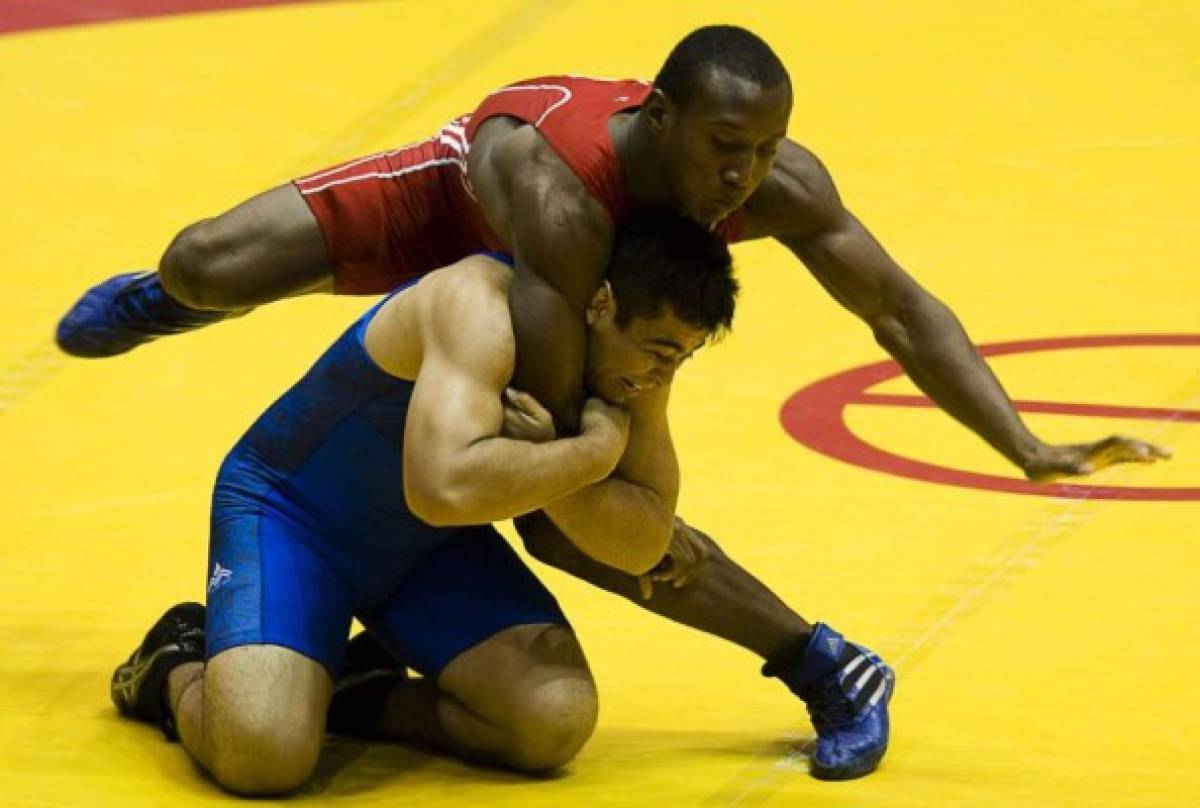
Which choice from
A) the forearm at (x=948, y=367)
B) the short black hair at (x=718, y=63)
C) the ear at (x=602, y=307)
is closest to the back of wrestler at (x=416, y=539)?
the ear at (x=602, y=307)

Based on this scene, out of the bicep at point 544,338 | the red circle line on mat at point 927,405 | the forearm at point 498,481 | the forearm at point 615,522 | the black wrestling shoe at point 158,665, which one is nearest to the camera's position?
the forearm at point 498,481

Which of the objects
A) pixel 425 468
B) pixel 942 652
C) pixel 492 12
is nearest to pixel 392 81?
pixel 492 12

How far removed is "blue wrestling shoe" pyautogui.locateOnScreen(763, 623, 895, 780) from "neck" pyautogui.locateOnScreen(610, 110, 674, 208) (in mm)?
847

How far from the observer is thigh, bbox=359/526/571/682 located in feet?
17.2

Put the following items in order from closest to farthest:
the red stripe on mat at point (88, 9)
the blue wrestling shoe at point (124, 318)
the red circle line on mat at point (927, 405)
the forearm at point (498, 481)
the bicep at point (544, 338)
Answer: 1. the forearm at point (498, 481)
2. the bicep at point (544, 338)
3. the blue wrestling shoe at point (124, 318)
4. the red circle line on mat at point (927, 405)
5. the red stripe on mat at point (88, 9)

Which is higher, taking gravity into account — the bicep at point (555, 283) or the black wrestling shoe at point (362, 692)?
the bicep at point (555, 283)

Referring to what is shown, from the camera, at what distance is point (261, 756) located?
5.02 metres

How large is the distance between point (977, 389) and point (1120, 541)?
92cm

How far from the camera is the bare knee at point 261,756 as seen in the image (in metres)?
5.02

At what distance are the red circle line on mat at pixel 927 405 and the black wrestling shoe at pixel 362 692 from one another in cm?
170

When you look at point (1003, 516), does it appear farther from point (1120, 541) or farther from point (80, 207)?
point (80, 207)

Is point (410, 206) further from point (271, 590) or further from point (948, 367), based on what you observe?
point (948, 367)

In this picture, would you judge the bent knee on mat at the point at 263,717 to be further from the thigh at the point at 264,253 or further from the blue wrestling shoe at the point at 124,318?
the blue wrestling shoe at the point at 124,318

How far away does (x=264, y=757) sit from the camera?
502 centimetres
